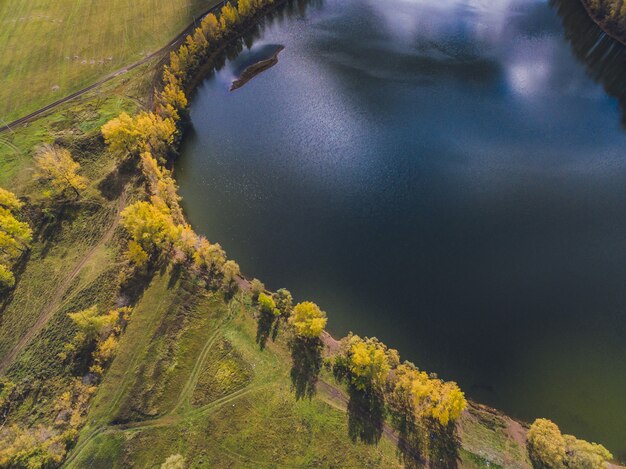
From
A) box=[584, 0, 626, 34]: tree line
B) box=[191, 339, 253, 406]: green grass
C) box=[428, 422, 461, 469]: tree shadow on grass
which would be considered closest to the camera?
box=[428, 422, 461, 469]: tree shadow on grass

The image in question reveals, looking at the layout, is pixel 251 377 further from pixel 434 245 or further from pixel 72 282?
pixel 434 245

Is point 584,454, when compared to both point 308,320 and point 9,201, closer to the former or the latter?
point 308,320

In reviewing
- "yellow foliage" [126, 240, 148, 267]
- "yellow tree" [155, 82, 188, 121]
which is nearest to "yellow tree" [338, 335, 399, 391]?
"yellow foliage" [126, 240, 148, 267]

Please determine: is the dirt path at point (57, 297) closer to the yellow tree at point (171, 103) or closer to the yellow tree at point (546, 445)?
the yellow tree at point (171, 103)

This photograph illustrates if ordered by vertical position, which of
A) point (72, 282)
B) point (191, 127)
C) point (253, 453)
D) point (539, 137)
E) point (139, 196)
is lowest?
point (253, 453)

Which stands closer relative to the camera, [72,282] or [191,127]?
[72,282]

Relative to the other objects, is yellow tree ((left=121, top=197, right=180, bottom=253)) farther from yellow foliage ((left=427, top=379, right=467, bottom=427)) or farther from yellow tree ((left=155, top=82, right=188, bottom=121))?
yellow foliage ((left=427, top=379, right=467, bottom=427))

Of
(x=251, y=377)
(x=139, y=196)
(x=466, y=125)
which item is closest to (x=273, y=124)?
(x=139, y=196)
